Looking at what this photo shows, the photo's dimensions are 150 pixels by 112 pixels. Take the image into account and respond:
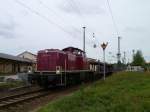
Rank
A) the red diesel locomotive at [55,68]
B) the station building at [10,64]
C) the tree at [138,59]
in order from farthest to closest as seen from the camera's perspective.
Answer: the tree at [138,59] → the station building at [10,64] → the red diesel locomotive at [55,68]

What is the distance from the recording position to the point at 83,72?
31672 millimetres

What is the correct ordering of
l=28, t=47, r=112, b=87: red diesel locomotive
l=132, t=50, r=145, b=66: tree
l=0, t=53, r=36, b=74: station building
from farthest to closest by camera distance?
l=132, t=50, r=145, b=66: tree < l=0, t=53, r=36, b=74: station building < l=28, t=47, r=112, b=87: red diesel locomotive

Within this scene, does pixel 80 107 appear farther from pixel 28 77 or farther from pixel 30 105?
pixel 28 77

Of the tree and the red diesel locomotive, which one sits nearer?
the red diesel locomotive

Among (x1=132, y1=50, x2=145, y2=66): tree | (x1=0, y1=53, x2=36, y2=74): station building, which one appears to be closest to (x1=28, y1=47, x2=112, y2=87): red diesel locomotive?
(x1=0, y1=53, x2=36, y2=74): station building

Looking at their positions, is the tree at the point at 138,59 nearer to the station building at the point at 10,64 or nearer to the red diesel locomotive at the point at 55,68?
the station building at the point at 10,64

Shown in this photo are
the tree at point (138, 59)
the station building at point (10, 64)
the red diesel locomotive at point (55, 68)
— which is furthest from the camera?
the tree at point (138, 59)

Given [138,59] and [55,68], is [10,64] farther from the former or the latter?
[138,59]

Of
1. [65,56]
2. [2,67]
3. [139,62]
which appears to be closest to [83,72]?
[65,56]

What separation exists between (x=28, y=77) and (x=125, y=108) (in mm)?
12837

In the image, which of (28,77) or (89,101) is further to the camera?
(28,77)

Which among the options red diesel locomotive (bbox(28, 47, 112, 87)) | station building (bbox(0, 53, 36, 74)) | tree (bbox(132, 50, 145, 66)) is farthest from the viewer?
tree (bbox(132, 50, 145, 66))

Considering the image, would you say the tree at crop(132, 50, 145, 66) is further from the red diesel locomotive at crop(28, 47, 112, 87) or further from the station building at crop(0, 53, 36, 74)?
the red diesel locomotive at crop(28, 47, 112, 87)

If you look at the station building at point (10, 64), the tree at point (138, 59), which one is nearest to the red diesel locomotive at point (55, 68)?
the station building at point (10, 64)
